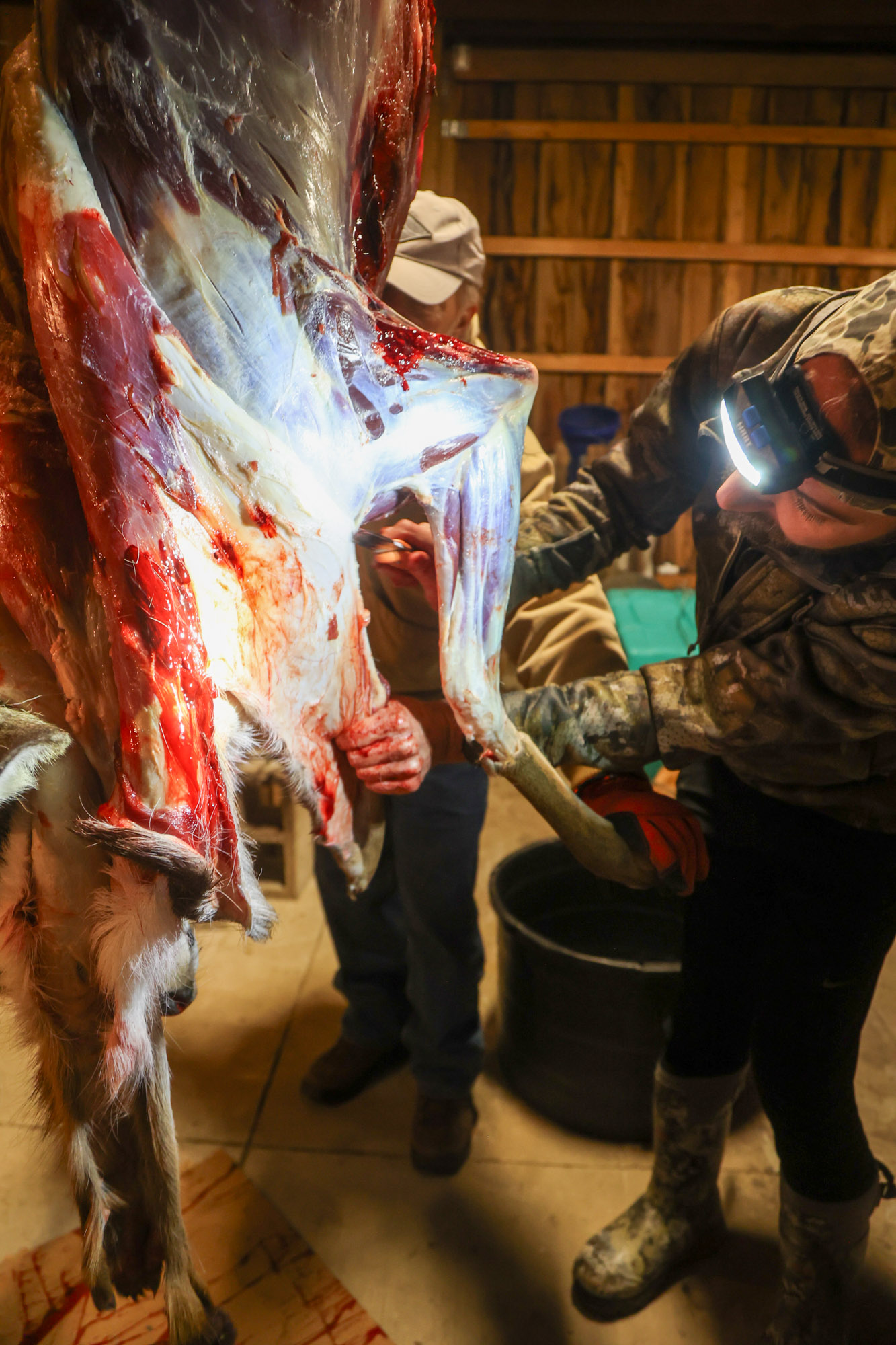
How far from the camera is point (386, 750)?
2.91ft

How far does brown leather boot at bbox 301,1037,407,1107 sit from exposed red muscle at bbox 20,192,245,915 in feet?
4.91

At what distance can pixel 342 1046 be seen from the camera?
Answer: 6.28 feet

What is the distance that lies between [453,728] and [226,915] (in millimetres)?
418

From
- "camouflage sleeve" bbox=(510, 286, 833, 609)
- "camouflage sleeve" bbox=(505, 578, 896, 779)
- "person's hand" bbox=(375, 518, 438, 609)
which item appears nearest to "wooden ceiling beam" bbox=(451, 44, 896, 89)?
"camouflage sleeve" bbox=(510, 286, 833, 609)

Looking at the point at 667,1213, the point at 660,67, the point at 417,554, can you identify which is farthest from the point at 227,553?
the point at 660,67

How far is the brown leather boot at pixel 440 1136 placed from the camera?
5.61 ft

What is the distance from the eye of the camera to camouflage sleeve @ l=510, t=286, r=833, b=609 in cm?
120

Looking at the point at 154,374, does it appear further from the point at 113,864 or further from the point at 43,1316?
the point at 43,1316

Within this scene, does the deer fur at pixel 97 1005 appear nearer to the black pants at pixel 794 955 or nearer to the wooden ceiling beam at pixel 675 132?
the black pants at pixel 794 955

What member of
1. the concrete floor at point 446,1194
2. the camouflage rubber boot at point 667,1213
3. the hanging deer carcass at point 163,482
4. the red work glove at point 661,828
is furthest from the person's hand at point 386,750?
the camouflage rubber boot at point 667,1213

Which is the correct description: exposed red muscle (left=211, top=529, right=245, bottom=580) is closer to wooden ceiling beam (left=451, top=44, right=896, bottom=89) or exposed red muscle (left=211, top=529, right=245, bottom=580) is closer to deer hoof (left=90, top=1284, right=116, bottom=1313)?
deer hoof (left=90, top=1284, right=116, bottom=1313)

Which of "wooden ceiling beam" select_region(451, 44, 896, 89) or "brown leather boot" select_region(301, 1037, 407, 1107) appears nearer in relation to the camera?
"brown leather boot" select_region(301, 1037, 407, 1107)

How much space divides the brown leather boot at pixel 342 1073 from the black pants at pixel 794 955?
806mm

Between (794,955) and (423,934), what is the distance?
0.72 m
